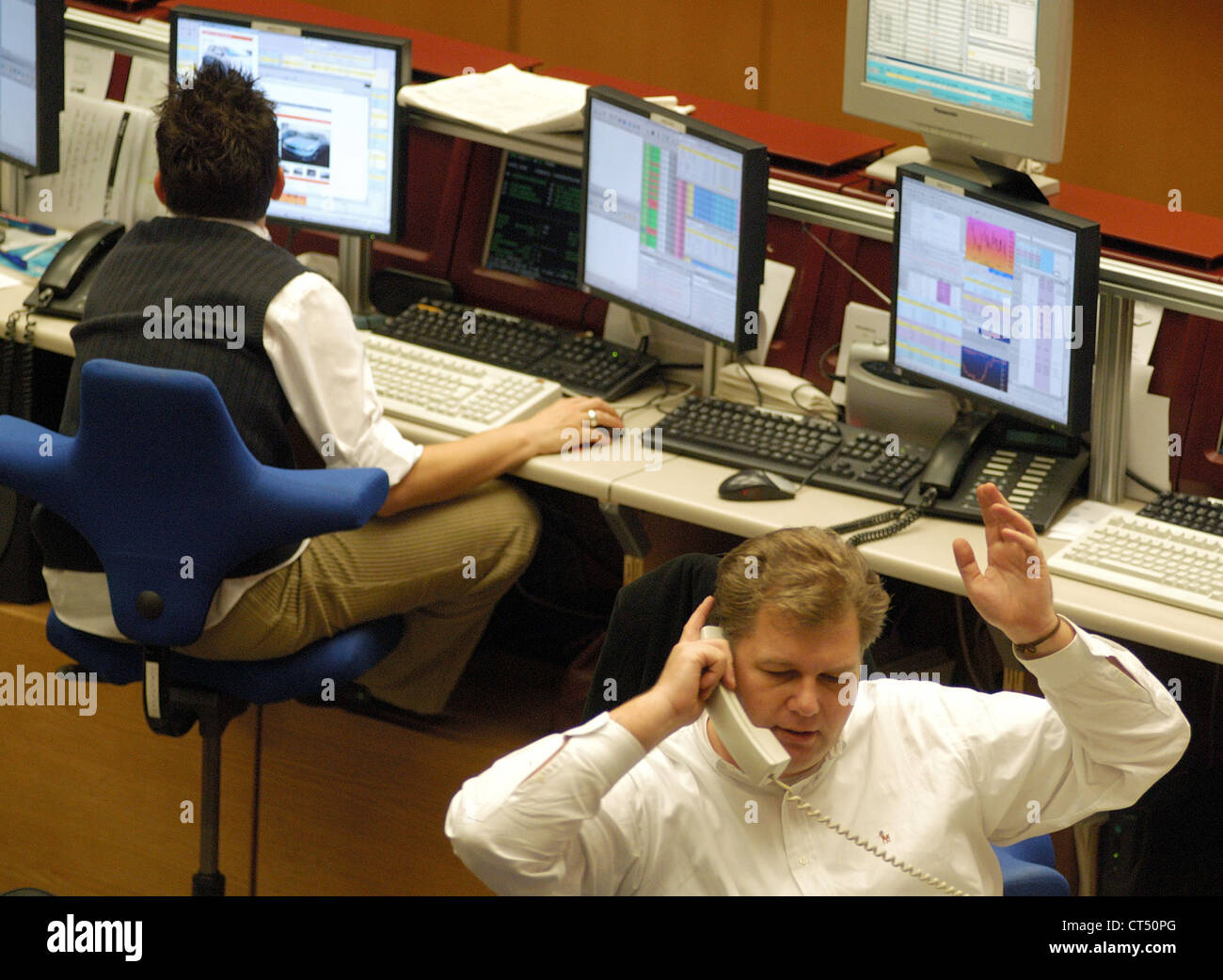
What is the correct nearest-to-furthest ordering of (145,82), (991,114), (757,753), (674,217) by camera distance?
(757,753) < (991,114) < (674,217) < (145,82)

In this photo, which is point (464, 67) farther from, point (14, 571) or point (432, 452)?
point (14, 571)

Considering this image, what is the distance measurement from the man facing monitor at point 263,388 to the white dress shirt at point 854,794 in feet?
2.90

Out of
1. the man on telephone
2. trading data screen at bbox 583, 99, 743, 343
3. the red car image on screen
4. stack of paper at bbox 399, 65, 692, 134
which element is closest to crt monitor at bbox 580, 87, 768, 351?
trading data screen at bbox 583, 99, 743, 343

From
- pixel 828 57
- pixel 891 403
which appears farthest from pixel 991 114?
pixel 828 57

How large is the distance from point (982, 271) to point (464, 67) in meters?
1.25

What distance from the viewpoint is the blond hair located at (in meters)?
1.90

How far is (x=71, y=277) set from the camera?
3.34m

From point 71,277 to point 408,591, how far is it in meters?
1.05

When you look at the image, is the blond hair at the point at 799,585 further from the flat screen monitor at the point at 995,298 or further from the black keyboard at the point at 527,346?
the black keyboard at the point at 527,346

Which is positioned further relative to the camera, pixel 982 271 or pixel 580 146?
pixel 580 146

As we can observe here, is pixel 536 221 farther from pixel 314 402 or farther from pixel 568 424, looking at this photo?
pixel 314 402

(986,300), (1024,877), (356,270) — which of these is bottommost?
(1024,877)

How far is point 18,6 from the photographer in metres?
3.54
